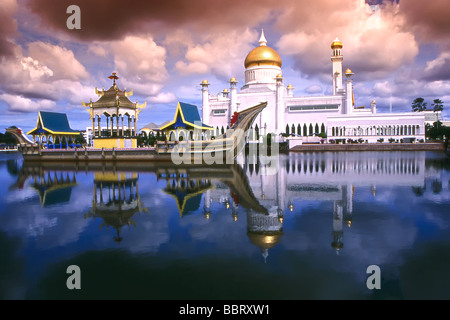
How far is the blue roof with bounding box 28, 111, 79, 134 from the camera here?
3788 cm

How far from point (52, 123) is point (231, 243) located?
126 ft

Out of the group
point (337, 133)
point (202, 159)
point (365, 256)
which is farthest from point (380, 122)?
point (365, 256)

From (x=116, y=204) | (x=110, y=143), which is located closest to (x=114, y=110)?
(x=110, y=143)

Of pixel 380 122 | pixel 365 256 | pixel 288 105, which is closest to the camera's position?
pixel 365 256

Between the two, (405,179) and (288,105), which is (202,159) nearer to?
(405,179)

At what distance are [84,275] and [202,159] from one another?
2238cm

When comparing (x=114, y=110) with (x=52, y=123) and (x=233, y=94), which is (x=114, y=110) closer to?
(x=52, y=123)

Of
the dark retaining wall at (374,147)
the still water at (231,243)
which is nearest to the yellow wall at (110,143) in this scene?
the still water at (231,243)

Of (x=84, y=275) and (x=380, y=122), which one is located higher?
(x=380, y=122)

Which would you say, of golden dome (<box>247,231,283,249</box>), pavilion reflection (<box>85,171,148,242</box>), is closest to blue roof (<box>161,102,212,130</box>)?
pavilion reflection (<box>85,171,148,242</box>)

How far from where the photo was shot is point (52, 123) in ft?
128

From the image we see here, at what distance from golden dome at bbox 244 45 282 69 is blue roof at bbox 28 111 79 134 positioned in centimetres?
3469

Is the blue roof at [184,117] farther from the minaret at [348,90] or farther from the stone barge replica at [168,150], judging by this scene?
the minaret at [348,90]
